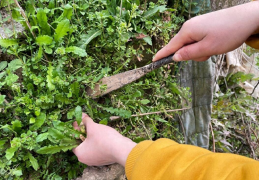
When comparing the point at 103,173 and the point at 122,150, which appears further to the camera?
the point at 103,173

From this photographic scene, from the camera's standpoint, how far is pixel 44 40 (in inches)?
55.7

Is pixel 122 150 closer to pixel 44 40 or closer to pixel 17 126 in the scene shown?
pixel 17 126

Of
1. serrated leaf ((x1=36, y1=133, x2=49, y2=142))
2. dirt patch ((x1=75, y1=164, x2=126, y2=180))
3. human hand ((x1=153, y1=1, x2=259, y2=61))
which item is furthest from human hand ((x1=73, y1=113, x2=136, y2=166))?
human hand ((x1=153, y1=1, x2=259, y2=61))

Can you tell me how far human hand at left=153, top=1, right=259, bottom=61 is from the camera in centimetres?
115

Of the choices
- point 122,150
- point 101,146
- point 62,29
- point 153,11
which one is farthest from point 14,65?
point 153,11

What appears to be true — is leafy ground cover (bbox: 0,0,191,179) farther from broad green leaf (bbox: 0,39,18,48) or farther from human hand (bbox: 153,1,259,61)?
human hand (bbox: 153,1,259,61)

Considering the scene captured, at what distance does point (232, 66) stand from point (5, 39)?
8.77 ft

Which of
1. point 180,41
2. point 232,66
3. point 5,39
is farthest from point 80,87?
point 232,66

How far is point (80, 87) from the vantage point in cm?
161

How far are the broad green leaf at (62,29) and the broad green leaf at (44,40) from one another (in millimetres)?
75

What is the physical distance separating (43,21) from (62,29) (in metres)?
0.15

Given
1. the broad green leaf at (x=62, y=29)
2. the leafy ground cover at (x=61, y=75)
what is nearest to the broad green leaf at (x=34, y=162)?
the leafy ground cover at (x=61, y=75)

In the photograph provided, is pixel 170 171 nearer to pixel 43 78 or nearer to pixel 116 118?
pixel 116 118

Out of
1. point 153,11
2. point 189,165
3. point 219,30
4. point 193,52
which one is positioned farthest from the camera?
point 153,11
